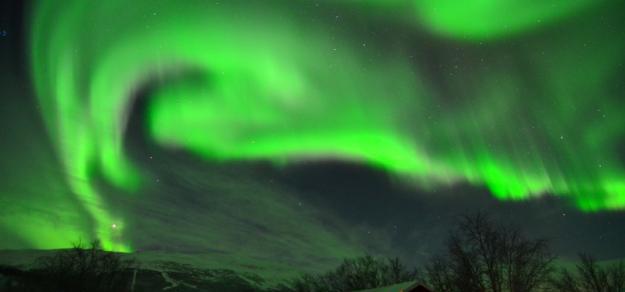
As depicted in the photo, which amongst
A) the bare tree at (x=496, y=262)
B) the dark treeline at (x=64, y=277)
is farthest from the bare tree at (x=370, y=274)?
the dark treeline at (x=64, y=277)

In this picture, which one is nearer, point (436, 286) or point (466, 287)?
point (466, 287)

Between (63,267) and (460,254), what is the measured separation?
58439mm

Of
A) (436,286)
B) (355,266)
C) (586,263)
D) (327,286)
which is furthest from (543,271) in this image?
(327,286)

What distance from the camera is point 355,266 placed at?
70.7 metres

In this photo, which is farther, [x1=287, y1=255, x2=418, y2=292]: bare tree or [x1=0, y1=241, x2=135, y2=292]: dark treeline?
[x1=287, y1=255, x2=418, y2=292]: bare tree

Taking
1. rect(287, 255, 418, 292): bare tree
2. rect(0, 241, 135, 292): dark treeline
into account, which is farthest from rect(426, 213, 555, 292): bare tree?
rect(0, 241, 135, 292): dark treeline

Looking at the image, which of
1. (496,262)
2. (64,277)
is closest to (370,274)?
(496,262)

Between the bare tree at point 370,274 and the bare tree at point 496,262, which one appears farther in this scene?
the bare tree at point 370,274

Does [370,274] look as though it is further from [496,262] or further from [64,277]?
[64,277]

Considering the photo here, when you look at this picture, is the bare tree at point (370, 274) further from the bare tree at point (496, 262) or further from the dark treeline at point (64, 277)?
the dark treeline at point (64, 277)

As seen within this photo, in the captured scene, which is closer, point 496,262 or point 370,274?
point 496,262

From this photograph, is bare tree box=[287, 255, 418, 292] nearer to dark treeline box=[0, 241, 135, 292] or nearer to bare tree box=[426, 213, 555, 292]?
bare tree box=[426, 213, 555, 292]

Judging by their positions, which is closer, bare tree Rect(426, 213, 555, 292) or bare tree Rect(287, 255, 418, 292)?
bare tree Rect(426, 213, 555, 292)

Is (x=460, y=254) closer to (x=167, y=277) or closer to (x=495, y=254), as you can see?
(x=495, y=254)
